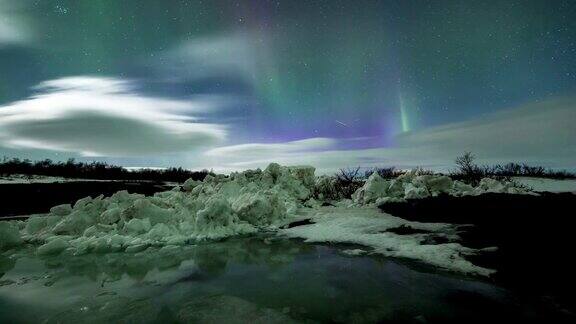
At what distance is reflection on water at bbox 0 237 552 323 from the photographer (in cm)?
443

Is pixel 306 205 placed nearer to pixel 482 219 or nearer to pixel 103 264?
pixel 482 219

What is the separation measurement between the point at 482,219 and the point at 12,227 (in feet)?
49.7

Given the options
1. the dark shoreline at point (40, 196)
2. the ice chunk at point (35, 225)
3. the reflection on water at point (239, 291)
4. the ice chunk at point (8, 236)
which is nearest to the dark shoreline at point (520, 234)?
the reflection on water at point (239, 291)

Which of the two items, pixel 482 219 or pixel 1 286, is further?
pixel 482 219

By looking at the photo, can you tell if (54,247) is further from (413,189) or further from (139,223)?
(413,189)

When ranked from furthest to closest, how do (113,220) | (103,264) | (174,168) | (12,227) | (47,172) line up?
1. (174,168)
2. (47,172)
3. (113,220)
4. (12,227)
5. (103,264)

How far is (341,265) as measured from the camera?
6.81m

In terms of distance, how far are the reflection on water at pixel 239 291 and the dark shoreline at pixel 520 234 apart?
0.83 m

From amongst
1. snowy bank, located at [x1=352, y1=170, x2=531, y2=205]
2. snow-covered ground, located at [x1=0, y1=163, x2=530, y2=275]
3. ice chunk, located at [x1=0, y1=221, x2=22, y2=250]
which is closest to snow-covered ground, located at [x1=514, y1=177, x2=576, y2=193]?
snowy bank, located at [x1=352, y1=170, x2=531, y2=205]

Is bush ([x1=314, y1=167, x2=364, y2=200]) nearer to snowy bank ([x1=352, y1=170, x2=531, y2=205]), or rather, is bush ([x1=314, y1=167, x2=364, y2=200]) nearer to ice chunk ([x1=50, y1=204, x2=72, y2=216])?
snowy bank ([x1=352, y1=170, x2=531, y2=205])

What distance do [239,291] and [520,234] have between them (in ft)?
26.1

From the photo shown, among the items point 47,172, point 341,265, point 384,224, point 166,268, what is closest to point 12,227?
point 166,268

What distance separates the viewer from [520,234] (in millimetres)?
8938

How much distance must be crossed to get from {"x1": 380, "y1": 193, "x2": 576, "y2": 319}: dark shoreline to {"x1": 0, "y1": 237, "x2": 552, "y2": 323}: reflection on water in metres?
0.83
